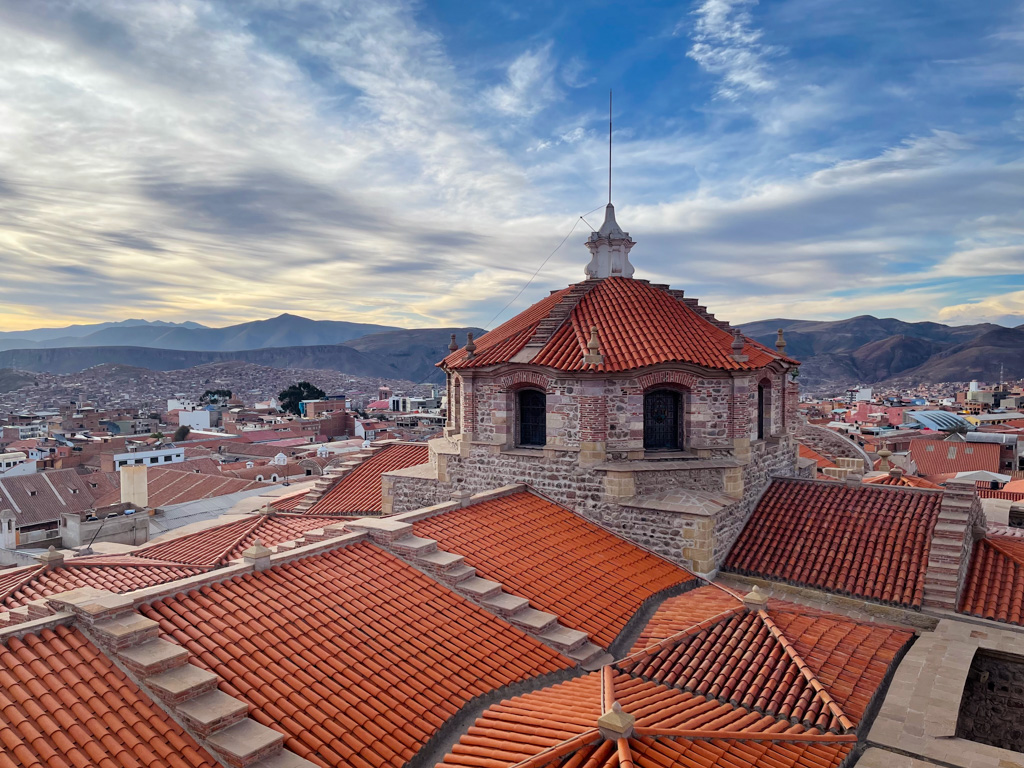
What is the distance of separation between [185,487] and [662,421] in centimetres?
3933

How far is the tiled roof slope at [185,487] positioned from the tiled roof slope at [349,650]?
112ft

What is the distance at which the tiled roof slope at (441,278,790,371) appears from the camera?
14.5 meters

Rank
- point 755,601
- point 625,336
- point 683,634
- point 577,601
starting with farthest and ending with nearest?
point 625,336
point 577,601
point 755,601
point 683,634

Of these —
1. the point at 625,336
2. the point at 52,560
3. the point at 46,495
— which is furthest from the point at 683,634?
the point at 46,495

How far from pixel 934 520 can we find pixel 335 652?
1250 centimetres

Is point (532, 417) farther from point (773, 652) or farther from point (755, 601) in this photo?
point (773, 652)

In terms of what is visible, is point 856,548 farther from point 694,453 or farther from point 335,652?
point 335,652

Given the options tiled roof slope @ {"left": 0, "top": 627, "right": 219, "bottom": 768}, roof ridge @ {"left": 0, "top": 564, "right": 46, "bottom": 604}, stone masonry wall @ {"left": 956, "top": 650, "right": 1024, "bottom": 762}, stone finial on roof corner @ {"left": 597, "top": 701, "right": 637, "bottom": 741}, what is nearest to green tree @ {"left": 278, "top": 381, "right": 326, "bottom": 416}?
roof ridge @ {"left": 0, "top": 564, "right": 46, "bottom": 604}

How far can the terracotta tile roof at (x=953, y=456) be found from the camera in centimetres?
5169

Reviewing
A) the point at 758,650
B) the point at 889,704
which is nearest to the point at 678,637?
the point at 758,650

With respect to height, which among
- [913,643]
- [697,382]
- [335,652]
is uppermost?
[697,382]

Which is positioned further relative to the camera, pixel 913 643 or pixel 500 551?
pixel 500 551

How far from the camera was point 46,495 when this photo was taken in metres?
45.8

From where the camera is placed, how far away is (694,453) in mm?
14930
